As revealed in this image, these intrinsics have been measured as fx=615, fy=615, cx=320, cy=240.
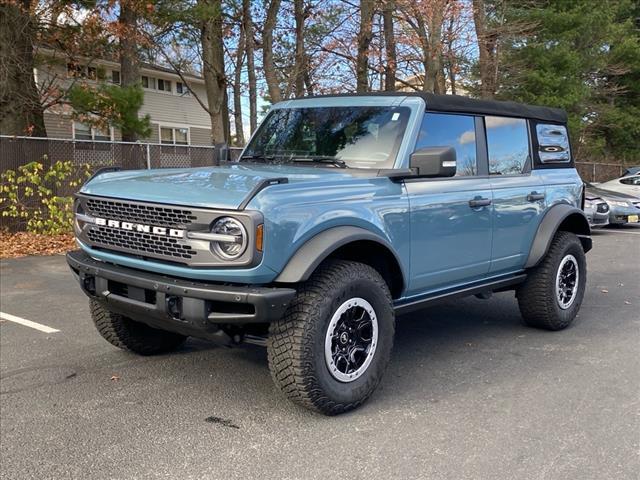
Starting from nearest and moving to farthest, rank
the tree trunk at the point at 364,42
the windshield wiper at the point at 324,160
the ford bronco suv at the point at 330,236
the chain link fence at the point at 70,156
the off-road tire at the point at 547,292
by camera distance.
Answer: the ford bronco suv at the point at 330,236 < the windshield wiper at the point at 324,160 < the off-road tire at the point at 547,292 < the chain link fence at the point at 70,156 < the tree trunk at the point at 364,42

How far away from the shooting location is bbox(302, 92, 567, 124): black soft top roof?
14.9 ft

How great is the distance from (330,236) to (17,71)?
11061mm

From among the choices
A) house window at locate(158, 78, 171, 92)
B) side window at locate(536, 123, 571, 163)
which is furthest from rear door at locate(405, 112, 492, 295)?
house window at locate(158, 78, 171, 92)

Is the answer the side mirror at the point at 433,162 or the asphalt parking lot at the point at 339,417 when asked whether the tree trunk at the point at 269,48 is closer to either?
the asphalt parking lot at the point at 339,417

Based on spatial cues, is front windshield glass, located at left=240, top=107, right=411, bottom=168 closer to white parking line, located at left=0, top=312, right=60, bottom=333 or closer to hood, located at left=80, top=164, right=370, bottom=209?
hood, located at left=80, top=164, right=370, bottom=209

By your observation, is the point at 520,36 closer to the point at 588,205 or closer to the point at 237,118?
the point at 588,205

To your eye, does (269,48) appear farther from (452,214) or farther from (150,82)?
(150,82)

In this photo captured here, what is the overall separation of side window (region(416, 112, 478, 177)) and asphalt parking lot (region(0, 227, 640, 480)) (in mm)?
1512

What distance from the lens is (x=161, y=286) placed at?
11.2 feet

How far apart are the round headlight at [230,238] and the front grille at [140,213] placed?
16 centimetres

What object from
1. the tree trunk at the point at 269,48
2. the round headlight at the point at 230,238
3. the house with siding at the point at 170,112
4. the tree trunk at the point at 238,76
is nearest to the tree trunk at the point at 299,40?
the tree trunk at the point at 269,48

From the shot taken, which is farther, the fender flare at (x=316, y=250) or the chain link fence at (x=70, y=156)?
the chain link fence at (x=70, y=156)

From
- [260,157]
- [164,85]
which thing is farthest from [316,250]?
[164,85]

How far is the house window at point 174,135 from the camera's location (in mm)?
29359
